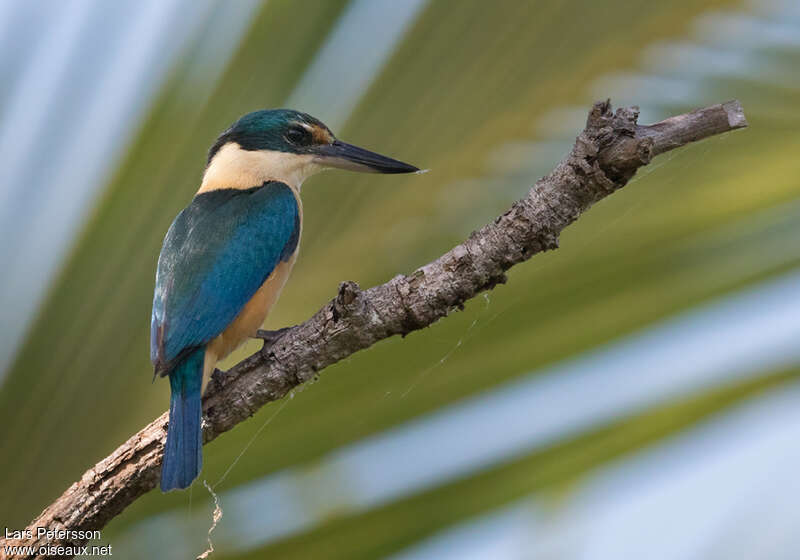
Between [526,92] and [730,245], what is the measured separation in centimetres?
54

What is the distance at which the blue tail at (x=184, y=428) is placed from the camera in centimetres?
191

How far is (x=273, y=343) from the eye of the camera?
204 cm

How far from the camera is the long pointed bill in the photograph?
1987 mm

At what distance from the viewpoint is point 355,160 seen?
263 centimetres

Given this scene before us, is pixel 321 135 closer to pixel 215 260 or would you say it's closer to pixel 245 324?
pixel 215 260

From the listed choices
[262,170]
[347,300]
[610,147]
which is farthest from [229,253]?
[610,147]

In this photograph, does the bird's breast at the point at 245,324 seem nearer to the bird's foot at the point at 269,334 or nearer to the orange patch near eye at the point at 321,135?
the bird's foot at the point at 269,334

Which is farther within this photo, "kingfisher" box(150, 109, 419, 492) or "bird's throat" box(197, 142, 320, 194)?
"bird's throat" box(197, 142, 320, 194)

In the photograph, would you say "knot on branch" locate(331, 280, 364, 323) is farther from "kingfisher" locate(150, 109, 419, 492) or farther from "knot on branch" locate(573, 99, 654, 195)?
"knot on branch" locate(573, 99, 654, 195)

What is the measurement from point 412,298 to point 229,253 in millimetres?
1113

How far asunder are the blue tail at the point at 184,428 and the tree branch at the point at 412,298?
6cm

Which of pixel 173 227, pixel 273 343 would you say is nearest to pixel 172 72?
pixel 273 343

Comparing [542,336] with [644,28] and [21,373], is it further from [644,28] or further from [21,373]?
[21,373]

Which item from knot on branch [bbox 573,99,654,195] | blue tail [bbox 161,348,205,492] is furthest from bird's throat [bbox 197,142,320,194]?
knot on branch [bbox 573,99,654,195]
